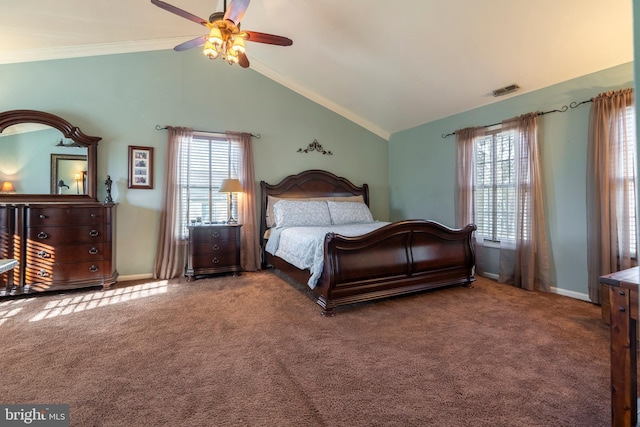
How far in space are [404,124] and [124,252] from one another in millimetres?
A: 4785

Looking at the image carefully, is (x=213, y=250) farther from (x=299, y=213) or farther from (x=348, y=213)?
(x=348, y=213)

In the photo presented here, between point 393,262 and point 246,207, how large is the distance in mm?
2405

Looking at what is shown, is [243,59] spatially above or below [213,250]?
above

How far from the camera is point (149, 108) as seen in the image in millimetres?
3980

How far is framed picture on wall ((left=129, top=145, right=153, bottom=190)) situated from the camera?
3900 millimetres

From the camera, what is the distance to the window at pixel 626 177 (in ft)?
8.86

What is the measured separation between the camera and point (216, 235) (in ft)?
12.9

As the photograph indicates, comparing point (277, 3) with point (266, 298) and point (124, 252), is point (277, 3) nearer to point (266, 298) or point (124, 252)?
point (266, 298)

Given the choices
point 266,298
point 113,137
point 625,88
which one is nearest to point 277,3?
point 113,137

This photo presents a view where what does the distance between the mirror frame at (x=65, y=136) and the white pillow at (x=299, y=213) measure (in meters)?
2.32

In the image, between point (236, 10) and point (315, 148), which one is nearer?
point (236, 10)

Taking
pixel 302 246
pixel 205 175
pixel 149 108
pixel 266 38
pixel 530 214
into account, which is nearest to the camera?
pixel 266 38

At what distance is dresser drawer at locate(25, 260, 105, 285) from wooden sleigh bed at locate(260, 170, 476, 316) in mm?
2140

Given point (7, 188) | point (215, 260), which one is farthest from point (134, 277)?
point (7, 188)
